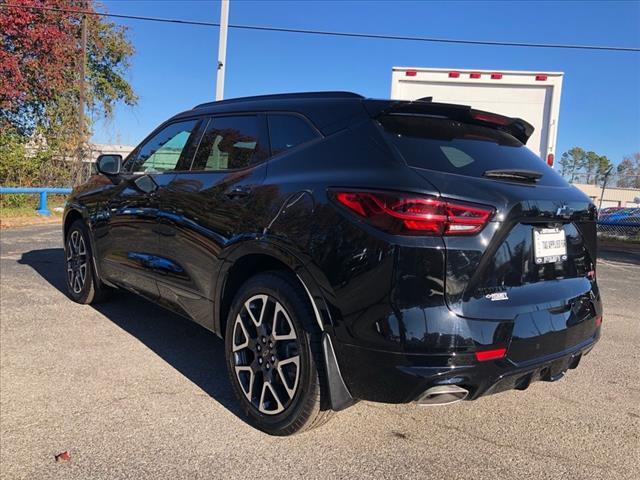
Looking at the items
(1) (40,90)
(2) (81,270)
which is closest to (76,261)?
(2) (81,270)

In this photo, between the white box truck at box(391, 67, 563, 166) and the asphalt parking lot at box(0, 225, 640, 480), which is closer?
the asphalt parking lot at box(0, 225, 640, 480)

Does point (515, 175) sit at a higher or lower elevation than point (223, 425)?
higher

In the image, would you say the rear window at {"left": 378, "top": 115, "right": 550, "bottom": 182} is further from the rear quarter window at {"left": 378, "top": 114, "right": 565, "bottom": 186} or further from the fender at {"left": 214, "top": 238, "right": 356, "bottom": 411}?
the fender at {"left": 214, "top": 238, "right": 356, "bottom": 411}

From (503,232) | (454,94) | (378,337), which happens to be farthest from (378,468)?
(454,94)

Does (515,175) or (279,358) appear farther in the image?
(279,358)

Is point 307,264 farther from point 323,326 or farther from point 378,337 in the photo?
point 378,337

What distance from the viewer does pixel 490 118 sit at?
2941mm

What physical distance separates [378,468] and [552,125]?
6.83 metres

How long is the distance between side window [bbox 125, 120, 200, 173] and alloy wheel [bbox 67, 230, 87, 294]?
1.07 m

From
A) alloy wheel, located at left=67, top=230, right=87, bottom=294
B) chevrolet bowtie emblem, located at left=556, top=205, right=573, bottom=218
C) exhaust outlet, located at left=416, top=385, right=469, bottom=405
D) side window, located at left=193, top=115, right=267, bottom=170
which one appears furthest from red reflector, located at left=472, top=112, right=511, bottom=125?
alloy wheel, located at left=67, top=230, right=87, bottom=294

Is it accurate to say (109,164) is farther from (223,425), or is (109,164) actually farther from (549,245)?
(549,245)

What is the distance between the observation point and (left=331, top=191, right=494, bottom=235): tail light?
2205mm

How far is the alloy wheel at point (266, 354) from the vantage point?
267cm

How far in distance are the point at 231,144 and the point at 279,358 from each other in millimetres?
1488
